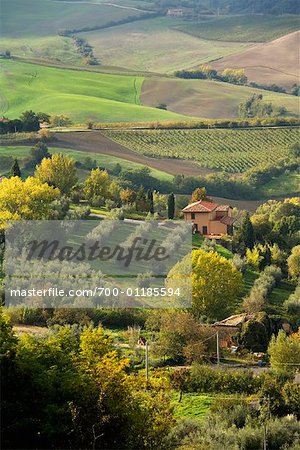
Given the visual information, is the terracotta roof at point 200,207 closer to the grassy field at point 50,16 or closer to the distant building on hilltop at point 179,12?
the grassy field at point 50,16

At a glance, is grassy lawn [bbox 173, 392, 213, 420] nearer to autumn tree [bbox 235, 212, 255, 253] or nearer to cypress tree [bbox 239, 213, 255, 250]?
autumn tree [bbox 235, 212, 255, 253]

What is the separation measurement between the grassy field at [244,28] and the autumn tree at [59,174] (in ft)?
291

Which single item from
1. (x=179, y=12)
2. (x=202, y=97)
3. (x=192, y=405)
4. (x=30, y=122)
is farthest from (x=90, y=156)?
(x=179, y=12)

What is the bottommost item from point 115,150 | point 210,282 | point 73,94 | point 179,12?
point 179,12

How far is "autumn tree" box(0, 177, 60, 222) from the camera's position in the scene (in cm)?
4725

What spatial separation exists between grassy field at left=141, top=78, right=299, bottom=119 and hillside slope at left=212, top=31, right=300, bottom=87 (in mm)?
6516

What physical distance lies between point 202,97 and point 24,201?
65212 millimetres

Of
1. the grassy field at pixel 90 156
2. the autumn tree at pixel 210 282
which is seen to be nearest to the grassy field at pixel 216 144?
the grassy field at pixel 90 156

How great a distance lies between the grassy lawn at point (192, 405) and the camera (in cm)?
2910

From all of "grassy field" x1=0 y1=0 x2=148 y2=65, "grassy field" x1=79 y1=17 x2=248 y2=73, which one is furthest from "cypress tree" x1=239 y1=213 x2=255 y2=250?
"grassy field" x1=79 y1=17 x2=248 y2=73

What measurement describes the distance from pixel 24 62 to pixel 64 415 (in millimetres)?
97801

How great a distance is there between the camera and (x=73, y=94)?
107750mm

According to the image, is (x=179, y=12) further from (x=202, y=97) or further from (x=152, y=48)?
(x=202, y=97)

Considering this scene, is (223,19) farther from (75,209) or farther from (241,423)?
(241,423)
